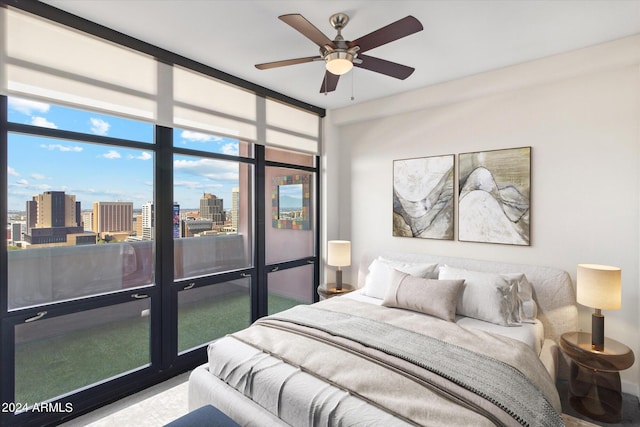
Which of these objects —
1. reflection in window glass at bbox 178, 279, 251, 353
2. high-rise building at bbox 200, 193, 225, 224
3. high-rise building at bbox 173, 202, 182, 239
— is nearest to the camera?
high-rise building at bbox 173, 202, 182, 239

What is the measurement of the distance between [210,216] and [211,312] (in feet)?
3.33

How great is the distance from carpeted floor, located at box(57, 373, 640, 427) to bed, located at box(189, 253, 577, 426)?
1.23ft

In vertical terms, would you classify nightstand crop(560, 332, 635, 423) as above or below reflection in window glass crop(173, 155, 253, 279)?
below

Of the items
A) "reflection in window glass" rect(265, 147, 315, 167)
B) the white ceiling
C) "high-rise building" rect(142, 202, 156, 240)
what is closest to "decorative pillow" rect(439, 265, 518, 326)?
the white ceiling

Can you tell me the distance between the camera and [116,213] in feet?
8.61

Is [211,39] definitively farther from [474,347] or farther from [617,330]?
[617,330]

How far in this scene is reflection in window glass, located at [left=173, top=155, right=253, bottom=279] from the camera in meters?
3.02

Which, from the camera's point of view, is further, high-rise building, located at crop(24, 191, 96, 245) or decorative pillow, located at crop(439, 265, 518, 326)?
decorative pillow, located at crop(439, 265, 518, 326)

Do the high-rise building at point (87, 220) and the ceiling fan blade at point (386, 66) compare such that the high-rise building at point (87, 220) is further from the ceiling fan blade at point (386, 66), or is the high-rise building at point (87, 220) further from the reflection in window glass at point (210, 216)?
the ceiling fan blade at point (386, 66)

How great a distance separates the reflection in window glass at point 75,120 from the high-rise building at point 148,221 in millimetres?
580

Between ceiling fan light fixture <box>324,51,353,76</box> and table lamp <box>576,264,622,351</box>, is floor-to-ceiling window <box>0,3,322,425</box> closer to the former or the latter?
ceiling fan light fixture <box>324,51,353,76</box>

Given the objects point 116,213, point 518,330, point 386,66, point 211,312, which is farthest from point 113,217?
point 518,330

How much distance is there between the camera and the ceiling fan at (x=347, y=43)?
5.78 ft

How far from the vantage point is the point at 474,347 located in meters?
2.00
